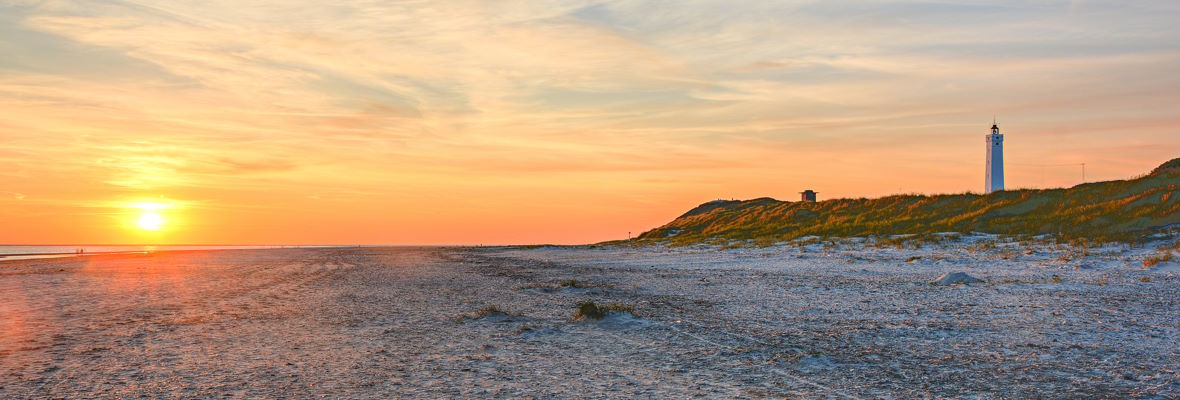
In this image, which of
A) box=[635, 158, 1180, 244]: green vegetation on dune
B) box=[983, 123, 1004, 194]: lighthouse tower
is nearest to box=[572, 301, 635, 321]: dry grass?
box=[635, 158, 1180, 244]: green vegetation on dune

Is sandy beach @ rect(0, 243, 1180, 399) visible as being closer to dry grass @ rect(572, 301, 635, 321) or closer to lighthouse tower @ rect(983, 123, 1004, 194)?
dry grass @ rect(572, 301, 635, 321)

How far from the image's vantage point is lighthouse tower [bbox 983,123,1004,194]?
258 feet

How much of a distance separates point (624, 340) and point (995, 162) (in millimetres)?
81253

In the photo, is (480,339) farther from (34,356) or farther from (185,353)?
(34,356)

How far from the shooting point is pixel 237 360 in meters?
8.93

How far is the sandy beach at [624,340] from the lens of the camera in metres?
7.41

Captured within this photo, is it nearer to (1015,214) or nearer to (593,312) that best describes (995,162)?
(1015,214)

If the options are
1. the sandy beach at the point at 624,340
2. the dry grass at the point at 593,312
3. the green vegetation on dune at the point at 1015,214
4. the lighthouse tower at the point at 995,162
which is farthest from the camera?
the lighthouse tower at the point at 995,162

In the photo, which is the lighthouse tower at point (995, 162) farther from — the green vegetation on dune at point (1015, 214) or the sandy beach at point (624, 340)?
the sandy beach at point (624, 340)

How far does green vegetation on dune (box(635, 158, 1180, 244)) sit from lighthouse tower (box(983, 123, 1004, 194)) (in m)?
25.0

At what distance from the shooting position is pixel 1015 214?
134ft

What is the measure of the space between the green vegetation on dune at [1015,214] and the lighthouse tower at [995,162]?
25.0 meters

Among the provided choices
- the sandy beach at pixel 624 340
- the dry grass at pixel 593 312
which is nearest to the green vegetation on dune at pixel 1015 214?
the sandy beach at pixel 624 340

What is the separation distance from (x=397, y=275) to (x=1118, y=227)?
95.0 ft
